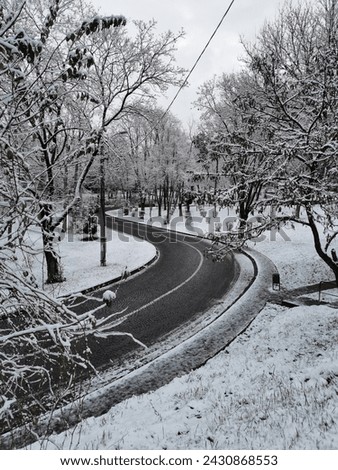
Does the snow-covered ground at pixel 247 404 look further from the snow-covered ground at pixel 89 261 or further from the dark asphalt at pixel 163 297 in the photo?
the snow-covered ground at pixel 89 261

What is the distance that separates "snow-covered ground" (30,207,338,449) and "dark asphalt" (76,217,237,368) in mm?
Result: 1771

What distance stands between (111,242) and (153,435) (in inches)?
807

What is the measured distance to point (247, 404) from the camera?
5125mm

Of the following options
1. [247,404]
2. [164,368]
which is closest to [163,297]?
[164,368]

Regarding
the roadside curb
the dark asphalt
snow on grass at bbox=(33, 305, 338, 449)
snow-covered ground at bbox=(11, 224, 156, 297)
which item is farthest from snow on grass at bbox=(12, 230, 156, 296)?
snow on grass at bbox=(33, 305, 338, 449)

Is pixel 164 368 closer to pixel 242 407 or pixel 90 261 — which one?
pixel 242 407

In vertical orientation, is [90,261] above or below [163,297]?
above

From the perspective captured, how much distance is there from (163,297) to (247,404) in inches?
276

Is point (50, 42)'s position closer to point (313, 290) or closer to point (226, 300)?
point (226, 300)

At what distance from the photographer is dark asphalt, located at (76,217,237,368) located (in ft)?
27.5

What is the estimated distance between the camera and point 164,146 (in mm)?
39969

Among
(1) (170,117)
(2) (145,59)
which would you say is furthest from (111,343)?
(1) (170,117)

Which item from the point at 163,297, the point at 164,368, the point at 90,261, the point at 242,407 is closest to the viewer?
the point at 242,407
